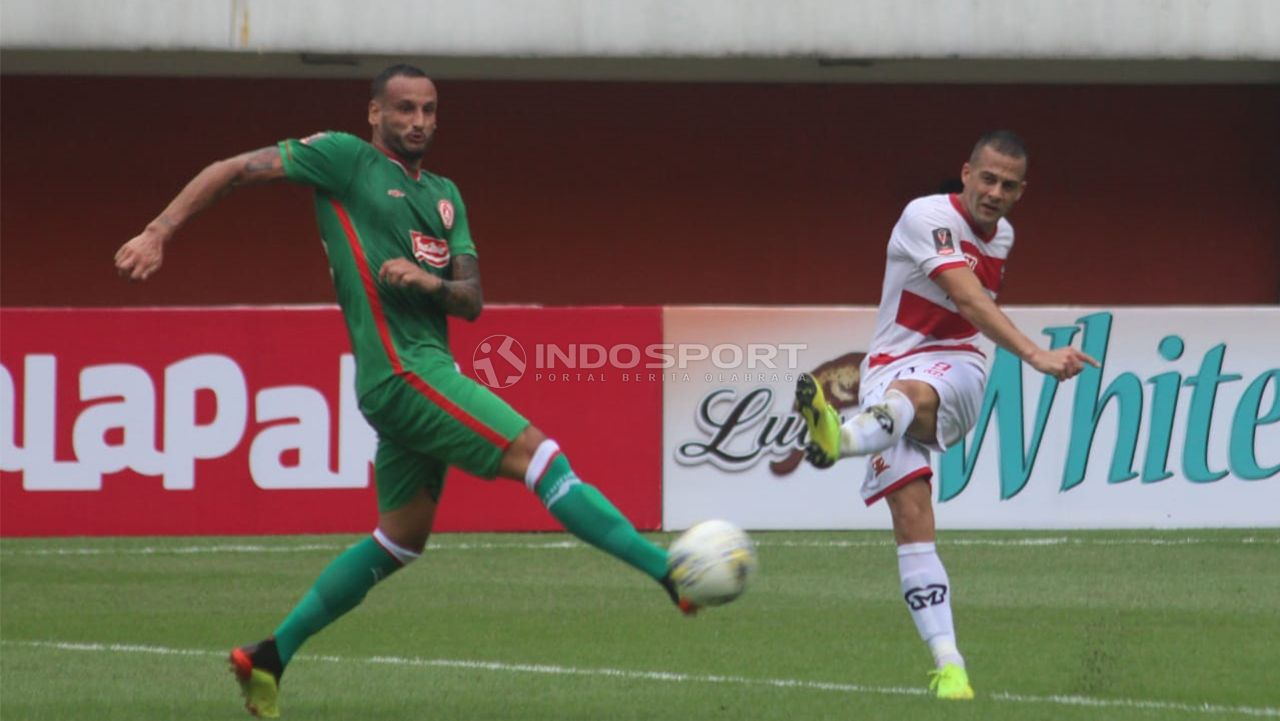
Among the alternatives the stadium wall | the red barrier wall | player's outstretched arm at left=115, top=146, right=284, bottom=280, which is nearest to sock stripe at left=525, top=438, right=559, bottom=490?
player's outstretched arm at left=115, top=146, right=284, bottom=280

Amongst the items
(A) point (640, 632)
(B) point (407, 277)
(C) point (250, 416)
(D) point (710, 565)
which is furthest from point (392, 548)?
(C) point (250, 416)

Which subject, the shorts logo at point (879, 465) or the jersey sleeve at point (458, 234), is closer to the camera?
the jersey sleeve at point (458, 234)

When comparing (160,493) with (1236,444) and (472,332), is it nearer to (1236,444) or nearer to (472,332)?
(472,332)

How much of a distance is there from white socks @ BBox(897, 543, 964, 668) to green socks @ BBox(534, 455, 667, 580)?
4.31 feet

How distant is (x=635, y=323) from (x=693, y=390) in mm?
573

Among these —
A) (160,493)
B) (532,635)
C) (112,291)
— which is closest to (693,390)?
(160,493)

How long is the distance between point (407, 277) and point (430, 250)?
40 cm

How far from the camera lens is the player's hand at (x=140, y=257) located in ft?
20.0

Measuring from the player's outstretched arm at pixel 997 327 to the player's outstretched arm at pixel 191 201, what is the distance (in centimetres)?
233

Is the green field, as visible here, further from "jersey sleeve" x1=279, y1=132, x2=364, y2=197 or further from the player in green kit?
"jersey sleeve" x1=279, y1=132, x2=364, y2=197

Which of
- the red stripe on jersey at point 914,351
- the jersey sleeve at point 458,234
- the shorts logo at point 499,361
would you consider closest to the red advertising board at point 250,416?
the shorts logo at point 499,361

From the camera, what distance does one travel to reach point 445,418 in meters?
6.48

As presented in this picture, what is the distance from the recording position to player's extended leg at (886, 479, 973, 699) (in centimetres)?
721

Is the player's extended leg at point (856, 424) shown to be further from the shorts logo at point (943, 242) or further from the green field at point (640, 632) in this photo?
the green field at point (640, 632)
